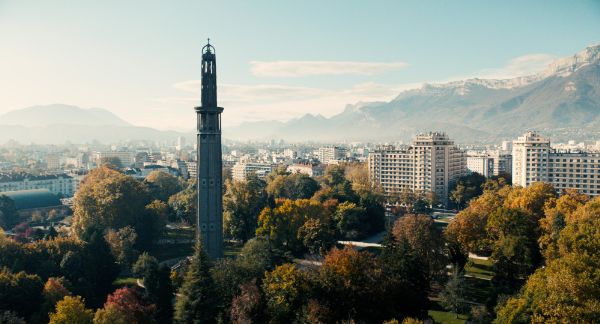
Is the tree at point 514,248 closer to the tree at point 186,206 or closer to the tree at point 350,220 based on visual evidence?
the tree at point 350,220

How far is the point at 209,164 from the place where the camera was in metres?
Answer: 43.0

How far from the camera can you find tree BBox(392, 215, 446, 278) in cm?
4047

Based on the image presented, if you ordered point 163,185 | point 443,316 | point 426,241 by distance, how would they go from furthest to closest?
1. point 163,185
2. point 426,241
3. point 443,316

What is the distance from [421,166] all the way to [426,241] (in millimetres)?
45240

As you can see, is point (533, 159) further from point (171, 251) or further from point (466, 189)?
point (171, 251)

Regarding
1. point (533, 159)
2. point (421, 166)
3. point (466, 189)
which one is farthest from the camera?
point (421, 166)

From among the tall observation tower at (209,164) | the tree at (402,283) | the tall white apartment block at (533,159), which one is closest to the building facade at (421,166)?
the tall white apartment block at (533,159)

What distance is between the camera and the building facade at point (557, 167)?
249 ft

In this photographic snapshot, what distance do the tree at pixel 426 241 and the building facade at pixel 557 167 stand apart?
4199 centimetres

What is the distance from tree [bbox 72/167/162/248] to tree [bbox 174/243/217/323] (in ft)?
72.7

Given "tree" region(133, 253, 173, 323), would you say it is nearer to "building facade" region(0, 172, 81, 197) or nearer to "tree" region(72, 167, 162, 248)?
"tree" region(72, 167, 162, 248)

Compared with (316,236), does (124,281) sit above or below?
below

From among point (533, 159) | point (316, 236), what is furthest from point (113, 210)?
point (533, 159)

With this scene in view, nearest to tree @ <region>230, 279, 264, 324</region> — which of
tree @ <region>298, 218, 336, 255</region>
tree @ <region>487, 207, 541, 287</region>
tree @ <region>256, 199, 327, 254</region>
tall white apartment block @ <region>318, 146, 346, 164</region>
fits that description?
tree @ <region>298, 218, 336, 255</region>
